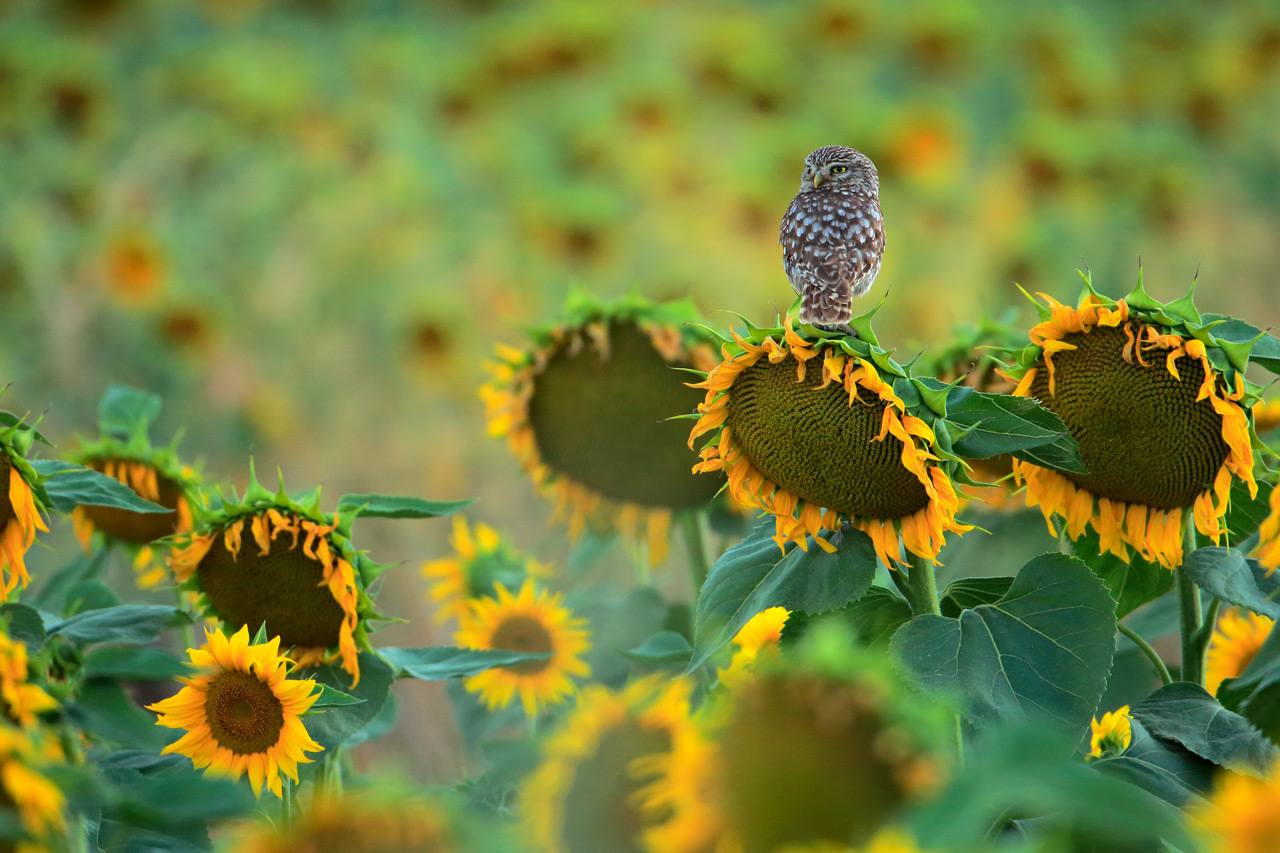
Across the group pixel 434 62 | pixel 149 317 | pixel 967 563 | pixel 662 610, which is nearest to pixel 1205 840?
pixel 967 563

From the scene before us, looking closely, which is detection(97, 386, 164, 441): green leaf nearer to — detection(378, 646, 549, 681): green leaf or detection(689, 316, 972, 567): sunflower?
detection(378, 646, 549, 681): green leaf

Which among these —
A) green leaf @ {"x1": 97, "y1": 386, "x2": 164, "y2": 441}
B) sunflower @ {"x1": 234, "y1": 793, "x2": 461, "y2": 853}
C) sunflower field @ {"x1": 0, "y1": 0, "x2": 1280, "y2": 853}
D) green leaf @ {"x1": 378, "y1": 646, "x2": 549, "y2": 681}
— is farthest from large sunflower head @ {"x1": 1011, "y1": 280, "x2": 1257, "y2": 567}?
green leaf @ {"x1": 97, "y1": 386, "x2": 164, "y2": 441}

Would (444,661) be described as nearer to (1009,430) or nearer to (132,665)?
(132,665)

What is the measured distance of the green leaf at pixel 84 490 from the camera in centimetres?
65

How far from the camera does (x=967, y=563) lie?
812 millimetres

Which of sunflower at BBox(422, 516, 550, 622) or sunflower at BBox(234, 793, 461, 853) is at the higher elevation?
sunflower at BBox(234, 793, 461, 853)

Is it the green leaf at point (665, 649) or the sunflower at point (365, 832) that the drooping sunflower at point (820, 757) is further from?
the green leaf at point (665, 649)

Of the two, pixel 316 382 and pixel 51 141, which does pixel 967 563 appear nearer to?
pixel 316 382

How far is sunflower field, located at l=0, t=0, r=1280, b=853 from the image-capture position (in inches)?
16.0

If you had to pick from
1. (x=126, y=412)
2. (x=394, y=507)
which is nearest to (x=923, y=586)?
(x=394, y=507)

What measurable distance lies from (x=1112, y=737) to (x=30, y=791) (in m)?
0.47

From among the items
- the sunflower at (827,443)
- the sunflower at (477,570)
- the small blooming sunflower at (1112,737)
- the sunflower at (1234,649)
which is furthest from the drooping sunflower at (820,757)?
the sunflower at (477,570)

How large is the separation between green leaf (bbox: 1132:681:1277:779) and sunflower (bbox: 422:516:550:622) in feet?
1.45

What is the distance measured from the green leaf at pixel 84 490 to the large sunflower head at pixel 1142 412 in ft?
1.29
